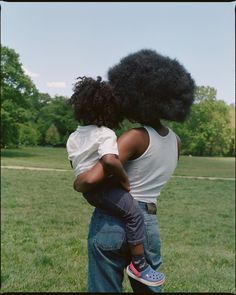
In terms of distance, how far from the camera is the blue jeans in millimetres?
2066

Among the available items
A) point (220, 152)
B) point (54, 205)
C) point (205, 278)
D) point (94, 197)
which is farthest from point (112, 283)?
point (220, 152)

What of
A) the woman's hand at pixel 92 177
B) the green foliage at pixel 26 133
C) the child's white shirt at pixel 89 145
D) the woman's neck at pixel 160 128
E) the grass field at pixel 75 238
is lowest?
the grass field at pixel 75 238

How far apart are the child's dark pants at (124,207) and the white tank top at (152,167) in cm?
8

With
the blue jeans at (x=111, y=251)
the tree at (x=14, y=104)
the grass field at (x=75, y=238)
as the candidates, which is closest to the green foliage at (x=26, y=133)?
the tree at (x=14, y=104)

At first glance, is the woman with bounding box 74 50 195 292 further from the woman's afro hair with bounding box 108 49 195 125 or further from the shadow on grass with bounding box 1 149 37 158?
the shadow on grass with bounding box 1 149 37 158

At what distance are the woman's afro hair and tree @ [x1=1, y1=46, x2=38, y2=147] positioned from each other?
3974 cm

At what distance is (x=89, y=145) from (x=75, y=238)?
6874 mm

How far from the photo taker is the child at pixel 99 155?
6.61 feet

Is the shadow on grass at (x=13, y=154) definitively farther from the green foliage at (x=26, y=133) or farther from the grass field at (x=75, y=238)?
the grass field at (x=75, y=238)

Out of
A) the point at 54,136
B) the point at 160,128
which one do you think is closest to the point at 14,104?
the point at 54,136

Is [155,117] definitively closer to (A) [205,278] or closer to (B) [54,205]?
(A) [205,278]

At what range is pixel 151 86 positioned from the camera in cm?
201

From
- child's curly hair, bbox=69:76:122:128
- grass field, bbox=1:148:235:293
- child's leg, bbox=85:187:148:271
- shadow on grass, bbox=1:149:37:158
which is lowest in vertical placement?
shadow on grass, bbox=1:149:37:158

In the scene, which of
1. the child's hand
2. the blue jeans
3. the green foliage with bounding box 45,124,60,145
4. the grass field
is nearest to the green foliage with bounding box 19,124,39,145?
the grass field
